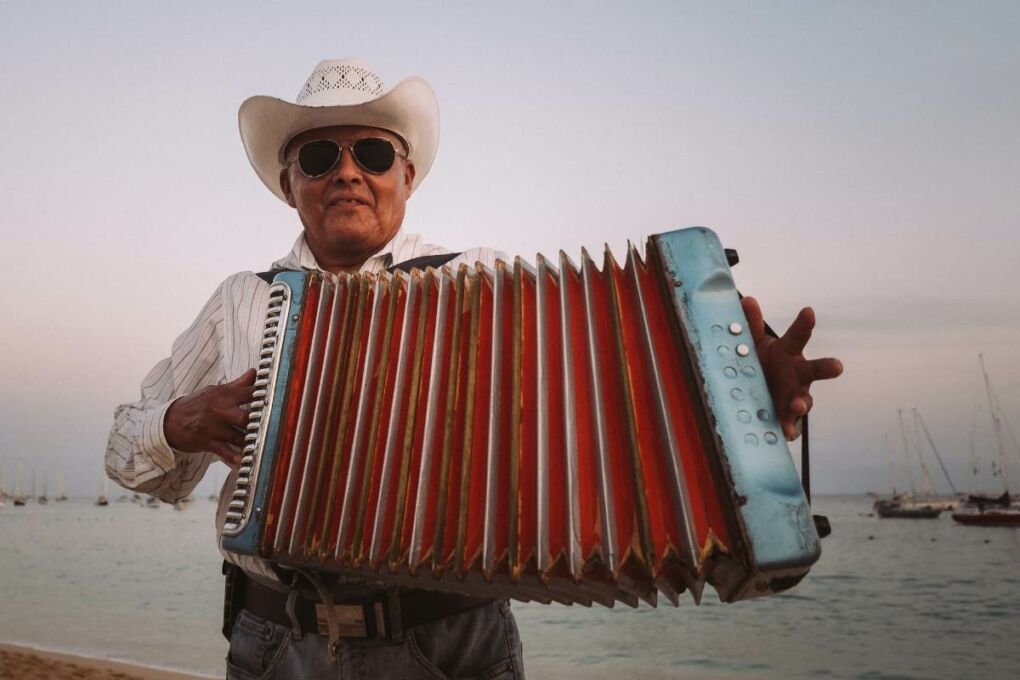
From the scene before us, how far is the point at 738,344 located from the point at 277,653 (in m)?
1.46

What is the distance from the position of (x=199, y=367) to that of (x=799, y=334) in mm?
1799

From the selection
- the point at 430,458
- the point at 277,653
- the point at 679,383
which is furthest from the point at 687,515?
the point at 277,653

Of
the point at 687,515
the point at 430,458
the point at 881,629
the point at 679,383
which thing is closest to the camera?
the point at 687,515

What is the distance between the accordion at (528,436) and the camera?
4.33 ft

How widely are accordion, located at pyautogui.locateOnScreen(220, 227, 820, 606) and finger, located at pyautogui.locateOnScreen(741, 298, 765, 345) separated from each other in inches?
1.4

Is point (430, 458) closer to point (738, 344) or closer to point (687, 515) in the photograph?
point (687, 515)

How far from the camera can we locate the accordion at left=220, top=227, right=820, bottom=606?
1.32m

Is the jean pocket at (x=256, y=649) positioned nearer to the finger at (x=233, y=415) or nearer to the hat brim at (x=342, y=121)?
the finger at (x=233, y=415)

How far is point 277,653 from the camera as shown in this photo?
2.05 metres

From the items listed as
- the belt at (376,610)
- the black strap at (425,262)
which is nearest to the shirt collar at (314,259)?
the black strap at (425,262)

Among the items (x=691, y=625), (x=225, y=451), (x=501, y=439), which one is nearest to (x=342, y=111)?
(x=225, y=451)

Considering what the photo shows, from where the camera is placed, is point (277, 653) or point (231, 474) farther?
point (231, 474)

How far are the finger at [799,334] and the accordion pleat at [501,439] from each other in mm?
168

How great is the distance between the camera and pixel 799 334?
1337mm
